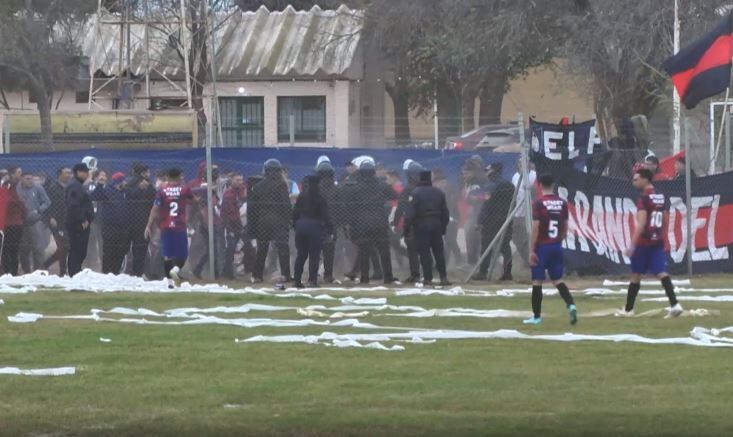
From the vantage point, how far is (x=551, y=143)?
24719 millimetres

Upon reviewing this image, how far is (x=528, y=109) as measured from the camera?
62.2 m

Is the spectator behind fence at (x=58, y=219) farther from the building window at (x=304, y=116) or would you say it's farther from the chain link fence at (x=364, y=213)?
the building window at (x=304, y=116)

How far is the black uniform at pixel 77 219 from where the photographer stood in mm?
23750

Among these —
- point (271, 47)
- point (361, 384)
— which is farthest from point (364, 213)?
point (271, 47)

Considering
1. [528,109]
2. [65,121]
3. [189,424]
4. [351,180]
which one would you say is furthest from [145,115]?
[528,109]

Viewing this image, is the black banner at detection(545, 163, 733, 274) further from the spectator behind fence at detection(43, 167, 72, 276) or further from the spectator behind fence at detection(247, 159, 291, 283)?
the spectator behind fence at detection(43, 167, 72, 276)

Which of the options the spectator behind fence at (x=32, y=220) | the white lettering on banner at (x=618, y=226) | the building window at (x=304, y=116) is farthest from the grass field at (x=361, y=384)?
the building window at (x=304, y=116)

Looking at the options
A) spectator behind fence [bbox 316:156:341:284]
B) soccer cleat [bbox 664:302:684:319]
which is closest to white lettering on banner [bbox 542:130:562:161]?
spectator behind fence [bbox 316:156:341:284]

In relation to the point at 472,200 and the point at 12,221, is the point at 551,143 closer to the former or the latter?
the point at 472,200

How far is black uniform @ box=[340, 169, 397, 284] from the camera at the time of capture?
78.6ft

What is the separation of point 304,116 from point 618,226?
26455 millimetres

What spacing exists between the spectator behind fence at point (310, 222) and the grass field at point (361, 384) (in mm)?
5382

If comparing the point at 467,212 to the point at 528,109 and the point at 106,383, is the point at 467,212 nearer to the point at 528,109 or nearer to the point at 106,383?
the point at 106,383

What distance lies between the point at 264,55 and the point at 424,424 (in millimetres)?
40794
